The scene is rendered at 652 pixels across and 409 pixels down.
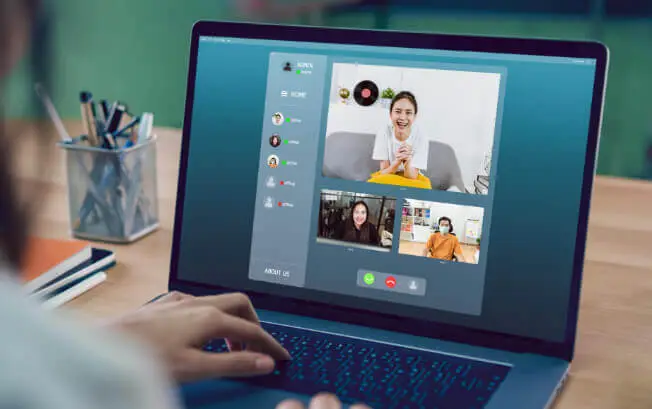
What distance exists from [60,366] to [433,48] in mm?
721

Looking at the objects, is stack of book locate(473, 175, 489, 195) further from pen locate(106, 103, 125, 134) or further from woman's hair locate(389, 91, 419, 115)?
pen locate(106, 103, 125, 134)

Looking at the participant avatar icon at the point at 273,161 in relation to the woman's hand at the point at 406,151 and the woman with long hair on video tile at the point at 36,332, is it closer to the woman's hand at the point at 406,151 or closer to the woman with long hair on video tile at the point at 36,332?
the woman's hand at the point at 406,151

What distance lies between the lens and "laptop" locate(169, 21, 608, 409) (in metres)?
0.86

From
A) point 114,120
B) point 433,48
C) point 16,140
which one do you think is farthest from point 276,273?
point 16,140

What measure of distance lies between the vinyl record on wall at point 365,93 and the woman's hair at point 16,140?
0.64 meters

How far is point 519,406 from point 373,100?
401 mm

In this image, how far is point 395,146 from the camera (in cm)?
93

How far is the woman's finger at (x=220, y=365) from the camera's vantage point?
2.35ft

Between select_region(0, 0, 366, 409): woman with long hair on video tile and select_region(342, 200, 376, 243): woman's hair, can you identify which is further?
select_region(342, 200, 376, 243): woman's hair

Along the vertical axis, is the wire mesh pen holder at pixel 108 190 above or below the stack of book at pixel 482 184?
below

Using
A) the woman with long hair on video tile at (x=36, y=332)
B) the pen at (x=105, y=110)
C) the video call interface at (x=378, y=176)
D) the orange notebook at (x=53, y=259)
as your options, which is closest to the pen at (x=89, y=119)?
the pen at (x=105, y=110)

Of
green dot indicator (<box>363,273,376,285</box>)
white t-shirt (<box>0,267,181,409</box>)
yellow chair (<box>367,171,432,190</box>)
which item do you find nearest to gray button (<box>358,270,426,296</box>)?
green dot indicator (<box>363,273,376,285</box>)

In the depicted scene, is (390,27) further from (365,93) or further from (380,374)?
(380,374)

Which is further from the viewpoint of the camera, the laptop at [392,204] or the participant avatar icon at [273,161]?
the participant avatar icon at [273,161]
